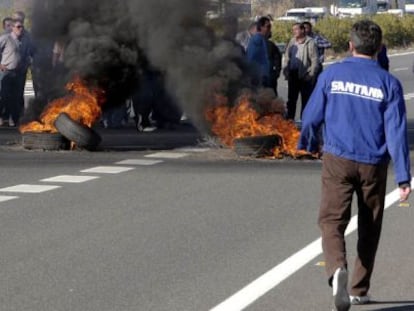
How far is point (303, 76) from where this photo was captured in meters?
21.1

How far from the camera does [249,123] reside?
1764 cm

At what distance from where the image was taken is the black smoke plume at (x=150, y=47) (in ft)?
59.4

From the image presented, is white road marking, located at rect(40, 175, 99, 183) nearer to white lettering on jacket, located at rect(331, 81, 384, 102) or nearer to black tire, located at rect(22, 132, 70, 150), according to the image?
black tire, located at rect(22, 132, 70, 150)

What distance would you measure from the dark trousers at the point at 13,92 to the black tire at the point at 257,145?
623cm

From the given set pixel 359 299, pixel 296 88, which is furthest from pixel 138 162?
pixel 359 299

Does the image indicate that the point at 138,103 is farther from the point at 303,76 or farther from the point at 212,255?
the point at 212,255

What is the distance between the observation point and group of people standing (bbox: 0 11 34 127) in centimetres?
2173

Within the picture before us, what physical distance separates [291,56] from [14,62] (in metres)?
4.83

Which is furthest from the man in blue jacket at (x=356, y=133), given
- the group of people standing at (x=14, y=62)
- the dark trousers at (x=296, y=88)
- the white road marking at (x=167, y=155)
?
the group of people standing at (x=14, y=62)

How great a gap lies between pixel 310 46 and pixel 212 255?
37.6ft

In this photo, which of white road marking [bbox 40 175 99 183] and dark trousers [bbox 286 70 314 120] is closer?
white road marking [bbox 40 175 99 183]

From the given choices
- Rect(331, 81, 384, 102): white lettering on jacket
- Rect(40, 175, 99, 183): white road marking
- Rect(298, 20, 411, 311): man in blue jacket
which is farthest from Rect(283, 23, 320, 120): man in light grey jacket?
Rect(331, 81, 384, 102): white lettering on jacket

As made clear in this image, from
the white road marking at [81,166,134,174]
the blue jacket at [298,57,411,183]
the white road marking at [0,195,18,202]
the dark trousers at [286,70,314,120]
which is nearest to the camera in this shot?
the blue jacket at [298,57,411,183]

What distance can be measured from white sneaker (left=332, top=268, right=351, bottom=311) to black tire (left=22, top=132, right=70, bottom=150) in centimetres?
1085
